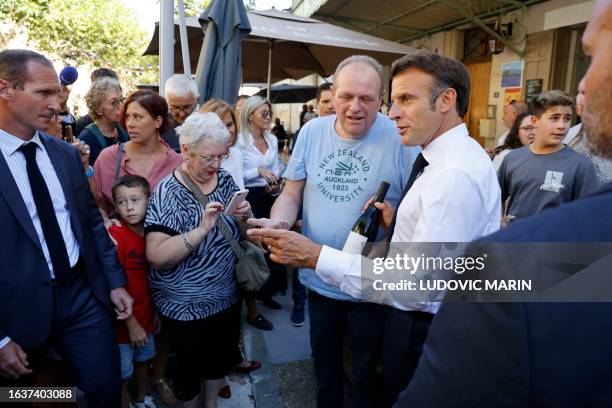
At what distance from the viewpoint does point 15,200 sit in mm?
1940

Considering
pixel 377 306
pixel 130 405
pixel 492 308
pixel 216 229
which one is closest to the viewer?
pixel 492 308

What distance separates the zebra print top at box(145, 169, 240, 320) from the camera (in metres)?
2.26

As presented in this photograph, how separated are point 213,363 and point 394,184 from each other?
4.92 ft

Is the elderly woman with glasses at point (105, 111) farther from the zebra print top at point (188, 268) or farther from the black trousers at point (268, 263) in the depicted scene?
the zebra print top at point (188, 268)

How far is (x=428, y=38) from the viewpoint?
12016mm

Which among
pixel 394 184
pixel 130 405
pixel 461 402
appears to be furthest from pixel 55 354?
pixel 461 402

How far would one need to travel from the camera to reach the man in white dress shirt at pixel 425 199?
1.53 meters

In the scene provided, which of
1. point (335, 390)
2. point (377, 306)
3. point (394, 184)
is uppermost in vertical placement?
point (394, 184)

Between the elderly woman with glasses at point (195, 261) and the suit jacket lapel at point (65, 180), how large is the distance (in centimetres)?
37

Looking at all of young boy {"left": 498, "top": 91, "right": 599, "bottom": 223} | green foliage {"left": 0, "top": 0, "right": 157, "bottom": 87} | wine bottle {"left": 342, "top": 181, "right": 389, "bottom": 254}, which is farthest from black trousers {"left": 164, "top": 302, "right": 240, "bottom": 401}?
green foliage {"left": 0, "top": 0, "right": 157, "bottom": 87}

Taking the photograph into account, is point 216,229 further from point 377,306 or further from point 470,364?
point 470,364

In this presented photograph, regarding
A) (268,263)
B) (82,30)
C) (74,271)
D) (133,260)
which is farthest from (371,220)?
(82,30)

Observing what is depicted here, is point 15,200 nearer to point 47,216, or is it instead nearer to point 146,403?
point 47,216

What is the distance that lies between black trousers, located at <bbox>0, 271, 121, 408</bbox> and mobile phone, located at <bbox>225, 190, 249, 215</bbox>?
88 cm
